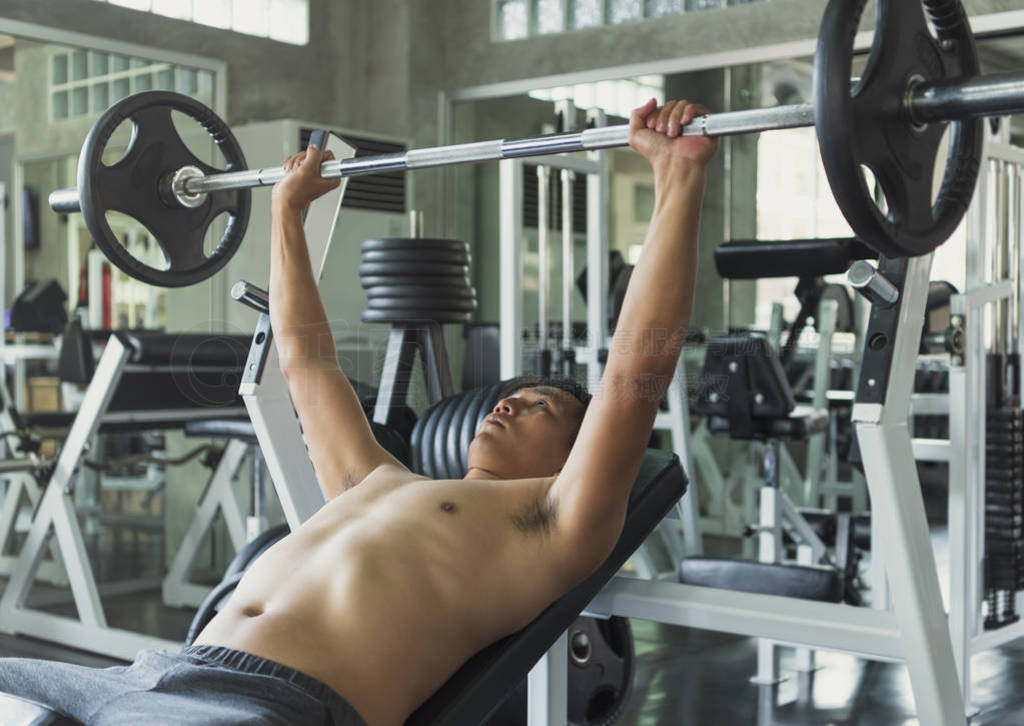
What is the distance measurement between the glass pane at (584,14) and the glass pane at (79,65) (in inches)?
94.2

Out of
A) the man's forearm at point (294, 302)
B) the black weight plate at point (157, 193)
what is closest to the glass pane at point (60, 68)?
the black weight plate at point (157, 193)

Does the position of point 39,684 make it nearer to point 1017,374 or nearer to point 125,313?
point 1017,374

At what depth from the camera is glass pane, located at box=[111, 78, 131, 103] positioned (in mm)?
5500

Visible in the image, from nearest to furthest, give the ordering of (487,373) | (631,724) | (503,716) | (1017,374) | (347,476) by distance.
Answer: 1. (347,476)
2. (503,716)
3. (631,724)
4. (1017,374)
5. (487,373)

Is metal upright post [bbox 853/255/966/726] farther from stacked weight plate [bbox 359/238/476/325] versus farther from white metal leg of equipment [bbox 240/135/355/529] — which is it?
stacked weight plate [bbox 359/238/476/325]

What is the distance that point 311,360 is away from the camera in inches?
84.9

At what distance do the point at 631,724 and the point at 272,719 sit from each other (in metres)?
1.82

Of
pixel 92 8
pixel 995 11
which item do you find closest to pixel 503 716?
pixel 995 11

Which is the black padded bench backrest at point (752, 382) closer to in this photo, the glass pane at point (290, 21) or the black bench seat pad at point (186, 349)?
the black bench seat pad at point (186, 349)

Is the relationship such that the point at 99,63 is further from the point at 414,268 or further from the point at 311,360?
the point at 311,360

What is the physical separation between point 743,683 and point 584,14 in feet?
12.3

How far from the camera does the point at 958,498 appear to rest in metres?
3.10

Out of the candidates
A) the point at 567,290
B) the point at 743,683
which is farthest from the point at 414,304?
the point at 743,683

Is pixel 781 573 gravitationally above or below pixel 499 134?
below
